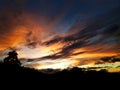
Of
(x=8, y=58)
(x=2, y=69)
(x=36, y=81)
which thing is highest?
(x=8, y=58)

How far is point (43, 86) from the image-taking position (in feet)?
88.3

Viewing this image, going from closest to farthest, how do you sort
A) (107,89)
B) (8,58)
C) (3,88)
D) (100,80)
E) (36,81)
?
1. (3,88)
2. (36,81)
3. (107,89)
4. (100,80)
5. (8,58)

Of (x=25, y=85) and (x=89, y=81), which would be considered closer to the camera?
(x=25, y=85)

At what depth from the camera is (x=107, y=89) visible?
3058cm

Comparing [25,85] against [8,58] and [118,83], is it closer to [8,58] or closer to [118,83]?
[118,83]

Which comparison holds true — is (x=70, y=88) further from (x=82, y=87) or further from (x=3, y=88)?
(x=3, y=88)

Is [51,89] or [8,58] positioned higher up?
[8,58]

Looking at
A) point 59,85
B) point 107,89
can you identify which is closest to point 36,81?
point 59,85

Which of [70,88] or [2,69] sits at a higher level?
[2,69]

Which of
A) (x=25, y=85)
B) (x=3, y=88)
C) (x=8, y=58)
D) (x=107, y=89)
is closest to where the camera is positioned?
(x=3, y=88)

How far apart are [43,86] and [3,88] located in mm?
5729

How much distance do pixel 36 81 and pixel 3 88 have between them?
5.70m

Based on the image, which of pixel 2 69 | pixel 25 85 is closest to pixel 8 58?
pixel 2 69

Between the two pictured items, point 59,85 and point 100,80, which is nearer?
point 59,85
